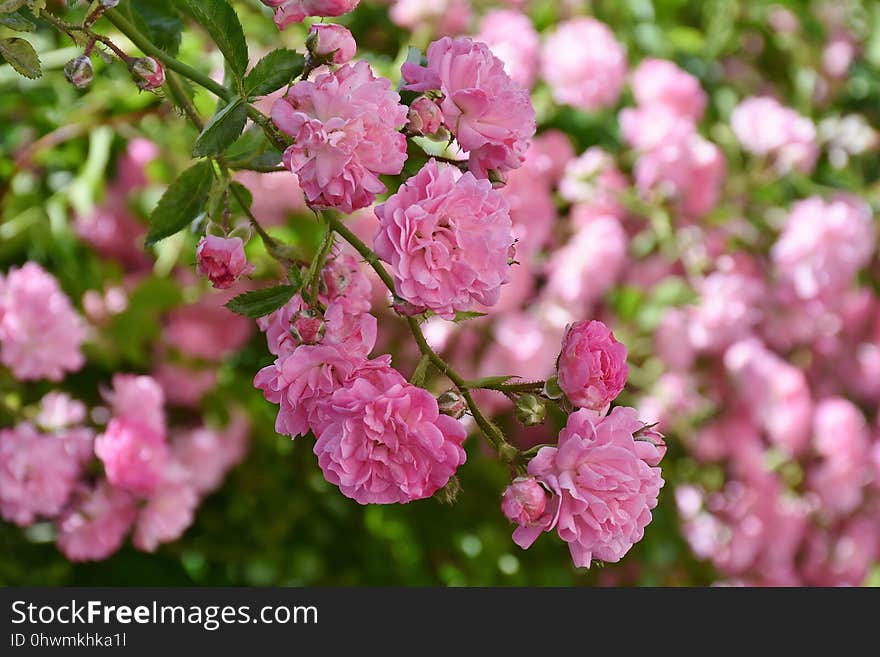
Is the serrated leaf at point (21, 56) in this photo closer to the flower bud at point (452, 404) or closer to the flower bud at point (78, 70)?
the flower bud at point (78, 70)

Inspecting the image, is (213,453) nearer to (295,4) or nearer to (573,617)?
(573,617)

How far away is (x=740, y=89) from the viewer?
1.67 m

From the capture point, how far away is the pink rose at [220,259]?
52cm

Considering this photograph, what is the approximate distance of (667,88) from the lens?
1.42 m

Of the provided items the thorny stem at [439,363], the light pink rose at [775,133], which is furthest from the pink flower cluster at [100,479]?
the light pink rose at [775,133]

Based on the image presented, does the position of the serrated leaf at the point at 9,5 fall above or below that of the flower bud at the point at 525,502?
above

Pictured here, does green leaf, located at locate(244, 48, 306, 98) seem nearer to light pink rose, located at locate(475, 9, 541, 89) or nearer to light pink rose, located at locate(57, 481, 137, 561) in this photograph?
light pink rose, located at locate(57, 481, 137, 561)

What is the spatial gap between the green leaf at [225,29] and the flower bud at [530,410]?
219 mm

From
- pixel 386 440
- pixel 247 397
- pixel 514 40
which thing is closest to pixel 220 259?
pixel 386 440

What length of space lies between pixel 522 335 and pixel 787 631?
520mm

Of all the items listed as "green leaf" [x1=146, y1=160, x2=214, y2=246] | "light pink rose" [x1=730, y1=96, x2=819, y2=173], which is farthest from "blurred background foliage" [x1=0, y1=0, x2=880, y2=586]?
"green leaf" [x1=146, y1=160, x2=214, y2=246]

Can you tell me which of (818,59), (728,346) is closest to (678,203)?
(728,346)

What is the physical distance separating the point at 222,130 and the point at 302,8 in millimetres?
78

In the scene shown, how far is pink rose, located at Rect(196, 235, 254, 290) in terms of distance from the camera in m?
0.52
